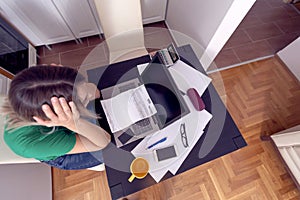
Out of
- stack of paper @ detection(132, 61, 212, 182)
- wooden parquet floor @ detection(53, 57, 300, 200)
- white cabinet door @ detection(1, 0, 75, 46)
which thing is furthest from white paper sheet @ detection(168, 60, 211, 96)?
white cabinet door @ detection(1, 0, 75, 46)

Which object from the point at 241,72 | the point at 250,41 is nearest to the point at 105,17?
the point at 241,72

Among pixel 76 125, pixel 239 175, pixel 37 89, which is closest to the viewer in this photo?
pixel 37 89

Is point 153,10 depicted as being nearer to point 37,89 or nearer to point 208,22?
point 208,22

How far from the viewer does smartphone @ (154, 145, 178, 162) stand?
0.72 meters

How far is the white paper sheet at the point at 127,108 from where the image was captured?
0.78m

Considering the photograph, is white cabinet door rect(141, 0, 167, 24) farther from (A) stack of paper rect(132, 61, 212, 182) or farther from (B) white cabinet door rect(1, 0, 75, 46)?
(A) stack of paper rect(132, 61, 212, 182)

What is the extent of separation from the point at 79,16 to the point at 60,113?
1352 millimetres

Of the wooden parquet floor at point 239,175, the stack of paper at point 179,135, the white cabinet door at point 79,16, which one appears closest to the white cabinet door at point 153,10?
the white cabinet door at point 79,16

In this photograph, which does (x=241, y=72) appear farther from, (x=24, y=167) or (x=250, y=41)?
(x=24, y=167)

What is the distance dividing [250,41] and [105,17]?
1.51 metres

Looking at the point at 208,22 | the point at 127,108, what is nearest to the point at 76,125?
the point at 127,108

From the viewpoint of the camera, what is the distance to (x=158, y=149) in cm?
73

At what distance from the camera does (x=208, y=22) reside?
1195mm

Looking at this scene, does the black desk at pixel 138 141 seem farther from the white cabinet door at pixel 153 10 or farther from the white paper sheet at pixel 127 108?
the white cabinet door at pixel 153 10
